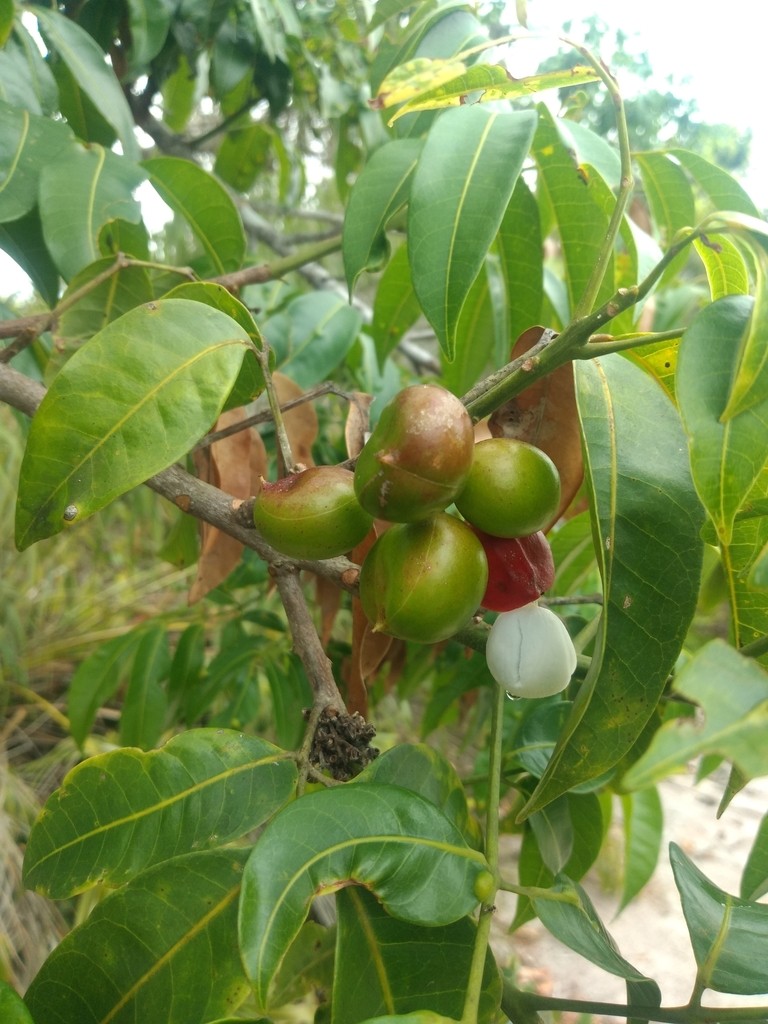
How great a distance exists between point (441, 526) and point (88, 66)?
72 centimetres

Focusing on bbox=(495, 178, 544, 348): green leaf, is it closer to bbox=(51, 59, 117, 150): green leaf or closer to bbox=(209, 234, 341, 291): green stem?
bbox=(209, 234, 341, 291): green stem

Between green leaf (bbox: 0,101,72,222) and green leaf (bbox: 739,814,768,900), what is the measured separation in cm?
84

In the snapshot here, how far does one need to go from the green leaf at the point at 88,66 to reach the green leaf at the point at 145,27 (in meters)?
0.17

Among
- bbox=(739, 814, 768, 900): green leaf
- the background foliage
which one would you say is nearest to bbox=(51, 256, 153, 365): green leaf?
the background foliage

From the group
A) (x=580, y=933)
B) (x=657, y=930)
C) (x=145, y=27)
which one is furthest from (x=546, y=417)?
(x=657, y=930)

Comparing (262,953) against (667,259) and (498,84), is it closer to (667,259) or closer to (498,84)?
(667,259)

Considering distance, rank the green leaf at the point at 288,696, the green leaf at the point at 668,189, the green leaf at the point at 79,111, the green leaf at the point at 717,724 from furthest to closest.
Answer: the green leaf at the point at 288,696, the green leaf at the point at 79,111, the green leaf at the point at 668,189, the green leaf at the point at 717,724

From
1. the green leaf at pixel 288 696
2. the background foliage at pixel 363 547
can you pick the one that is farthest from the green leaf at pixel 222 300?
the green leaf at pixel 288 696

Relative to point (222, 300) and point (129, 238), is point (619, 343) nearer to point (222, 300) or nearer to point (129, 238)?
point (222, 300)

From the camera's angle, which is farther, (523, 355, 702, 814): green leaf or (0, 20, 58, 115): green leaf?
(0, 20, 58, 115): green leaf

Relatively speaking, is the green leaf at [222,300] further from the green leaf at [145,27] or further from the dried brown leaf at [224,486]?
the green leaf at [145,27]

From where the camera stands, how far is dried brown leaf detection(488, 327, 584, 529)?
0.57 metres

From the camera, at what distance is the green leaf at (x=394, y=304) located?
0.98 meters

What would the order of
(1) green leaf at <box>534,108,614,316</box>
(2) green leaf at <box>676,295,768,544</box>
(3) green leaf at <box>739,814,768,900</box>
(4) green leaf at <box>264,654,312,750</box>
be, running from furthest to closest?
(4) green leaf at <box>264,654,312,750</box> → (1) green leaf at <box>534,108,614,316</box> → (3) green leaf at <box>739,814,768,900</box> → (2) green leaf at <box>676,295,768,544</box>
